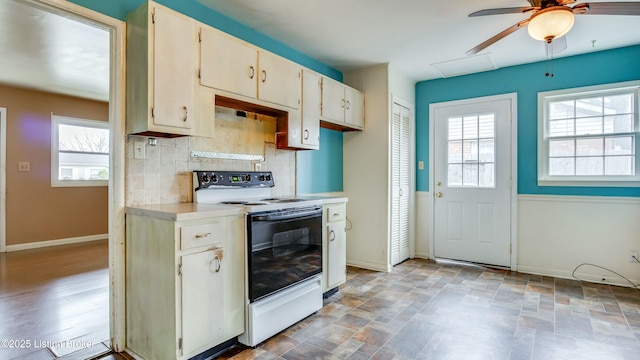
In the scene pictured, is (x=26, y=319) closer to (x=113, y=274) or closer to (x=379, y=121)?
(x=113, y=274)

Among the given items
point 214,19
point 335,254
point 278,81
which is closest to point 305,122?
point 278,81

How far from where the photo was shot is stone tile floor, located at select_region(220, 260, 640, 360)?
2129mm

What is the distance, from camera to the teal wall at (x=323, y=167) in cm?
361

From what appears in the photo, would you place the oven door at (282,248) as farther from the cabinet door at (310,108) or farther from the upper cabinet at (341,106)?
the upper cabinet at (341,106)

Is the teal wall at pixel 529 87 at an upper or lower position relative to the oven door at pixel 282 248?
upper

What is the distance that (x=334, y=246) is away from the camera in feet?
10.1

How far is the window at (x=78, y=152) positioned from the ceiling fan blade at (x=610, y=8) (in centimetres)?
659

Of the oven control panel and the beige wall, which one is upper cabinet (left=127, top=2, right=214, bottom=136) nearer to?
the oven control panel

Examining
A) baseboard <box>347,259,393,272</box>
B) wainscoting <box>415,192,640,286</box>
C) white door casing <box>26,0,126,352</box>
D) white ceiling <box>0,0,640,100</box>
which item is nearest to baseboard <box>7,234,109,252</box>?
white ceiling <box>0,0,640,100</box>

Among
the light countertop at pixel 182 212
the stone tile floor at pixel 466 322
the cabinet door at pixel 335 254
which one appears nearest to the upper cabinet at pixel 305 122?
the cabinet door at pixel 335 254

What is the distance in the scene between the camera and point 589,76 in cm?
357

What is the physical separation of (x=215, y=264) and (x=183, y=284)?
0.22m

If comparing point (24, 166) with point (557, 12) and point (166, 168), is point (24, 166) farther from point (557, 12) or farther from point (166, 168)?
point (557, 12)

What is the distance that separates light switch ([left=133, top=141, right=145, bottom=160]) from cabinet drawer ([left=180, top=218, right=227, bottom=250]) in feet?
2.31
